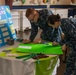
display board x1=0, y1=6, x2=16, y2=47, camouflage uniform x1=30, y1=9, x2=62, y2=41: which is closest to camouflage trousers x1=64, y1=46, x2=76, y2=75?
camouflage uniform x1=30, y1=9, x2=62, y2=41

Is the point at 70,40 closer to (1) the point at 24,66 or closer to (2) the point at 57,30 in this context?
(2) the point at 57,30

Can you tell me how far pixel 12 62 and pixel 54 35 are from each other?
88cm

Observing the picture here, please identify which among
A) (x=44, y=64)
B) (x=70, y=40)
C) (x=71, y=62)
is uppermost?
(x=70, y=40)

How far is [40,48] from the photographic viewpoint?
7.16 ft

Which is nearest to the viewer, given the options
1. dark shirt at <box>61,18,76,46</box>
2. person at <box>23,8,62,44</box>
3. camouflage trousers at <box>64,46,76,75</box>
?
dark shirt at <box>61,18,76,46</box>

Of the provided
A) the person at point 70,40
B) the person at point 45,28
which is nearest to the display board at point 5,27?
the person at point 45,28

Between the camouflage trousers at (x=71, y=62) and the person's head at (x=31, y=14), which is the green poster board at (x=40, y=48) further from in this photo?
the person's head at (x=31, y=14)

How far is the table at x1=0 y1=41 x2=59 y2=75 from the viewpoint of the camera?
6.10 feet

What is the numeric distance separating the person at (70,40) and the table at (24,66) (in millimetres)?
262

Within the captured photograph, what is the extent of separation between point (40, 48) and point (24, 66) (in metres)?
0.38

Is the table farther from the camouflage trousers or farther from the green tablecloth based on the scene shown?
the camouflage trousers

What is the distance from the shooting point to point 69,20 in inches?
83.0

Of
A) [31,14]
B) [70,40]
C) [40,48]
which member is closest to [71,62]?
[70,40]

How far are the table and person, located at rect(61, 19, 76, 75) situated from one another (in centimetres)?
26
